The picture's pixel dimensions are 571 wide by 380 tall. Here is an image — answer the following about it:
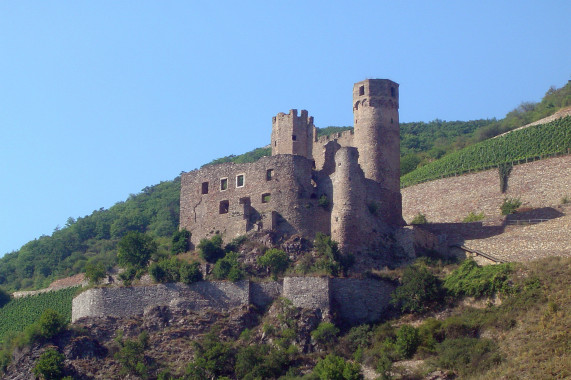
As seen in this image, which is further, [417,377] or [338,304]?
[338,304]

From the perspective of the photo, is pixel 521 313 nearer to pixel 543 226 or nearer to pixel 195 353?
pixel 543 226

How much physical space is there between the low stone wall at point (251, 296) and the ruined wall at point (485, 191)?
16.5 meters

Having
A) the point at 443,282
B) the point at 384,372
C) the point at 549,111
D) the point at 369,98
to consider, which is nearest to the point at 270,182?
the point at 369,98

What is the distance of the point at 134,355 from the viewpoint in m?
43.1

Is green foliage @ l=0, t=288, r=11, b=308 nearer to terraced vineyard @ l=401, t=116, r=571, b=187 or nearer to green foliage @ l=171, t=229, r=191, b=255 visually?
green foliage @ l=171, t=229, r=191, b=255

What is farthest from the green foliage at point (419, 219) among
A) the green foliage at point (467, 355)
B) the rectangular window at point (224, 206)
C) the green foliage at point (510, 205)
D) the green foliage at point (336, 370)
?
the green foliage at point (336, 370)

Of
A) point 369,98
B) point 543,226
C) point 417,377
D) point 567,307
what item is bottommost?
point 417,377

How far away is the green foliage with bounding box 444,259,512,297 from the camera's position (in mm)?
42531

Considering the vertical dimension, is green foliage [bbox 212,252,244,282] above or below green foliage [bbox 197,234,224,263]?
below

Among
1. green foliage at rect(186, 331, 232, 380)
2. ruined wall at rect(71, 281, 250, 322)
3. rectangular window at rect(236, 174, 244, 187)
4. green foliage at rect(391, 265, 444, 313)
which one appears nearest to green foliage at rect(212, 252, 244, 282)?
ruined wall at rect(71, 281, 250, 322)

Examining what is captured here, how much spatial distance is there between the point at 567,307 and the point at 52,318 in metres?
22.8

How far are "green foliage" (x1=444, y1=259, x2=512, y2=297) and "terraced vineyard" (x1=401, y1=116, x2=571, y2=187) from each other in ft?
61.5

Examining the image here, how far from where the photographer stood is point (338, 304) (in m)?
44.4

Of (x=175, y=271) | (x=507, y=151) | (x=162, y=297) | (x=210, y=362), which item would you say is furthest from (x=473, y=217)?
(x=210, y=362)
